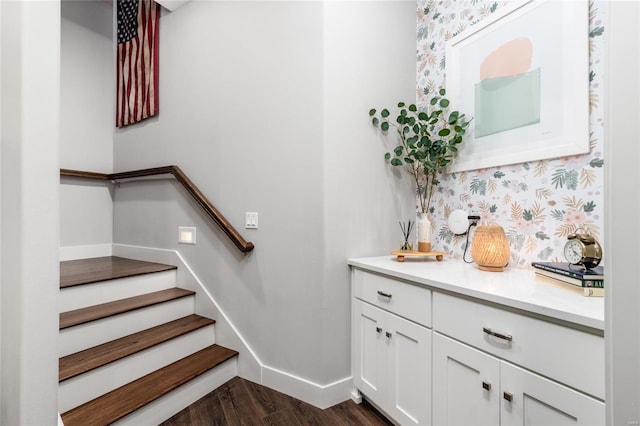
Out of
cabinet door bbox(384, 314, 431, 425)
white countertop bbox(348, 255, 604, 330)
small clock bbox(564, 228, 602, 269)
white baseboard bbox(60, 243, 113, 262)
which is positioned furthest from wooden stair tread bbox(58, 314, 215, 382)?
small clock bbox(564, 228, 602, 269)

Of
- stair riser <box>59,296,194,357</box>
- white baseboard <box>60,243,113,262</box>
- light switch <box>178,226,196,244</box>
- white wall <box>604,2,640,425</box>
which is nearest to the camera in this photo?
white wall <box>604,2,640,425</box>

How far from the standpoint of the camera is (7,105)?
0.95 metres

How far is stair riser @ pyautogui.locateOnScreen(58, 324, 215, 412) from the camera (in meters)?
1.45

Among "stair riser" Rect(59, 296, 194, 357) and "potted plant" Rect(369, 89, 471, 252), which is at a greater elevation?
"potted plant" Rect(369, 89, 471, 252)

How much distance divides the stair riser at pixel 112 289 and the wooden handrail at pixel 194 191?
2.26ft

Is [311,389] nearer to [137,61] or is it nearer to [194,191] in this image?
[194,191]

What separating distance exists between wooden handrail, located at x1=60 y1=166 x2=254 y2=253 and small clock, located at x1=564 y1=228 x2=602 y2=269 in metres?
1.68

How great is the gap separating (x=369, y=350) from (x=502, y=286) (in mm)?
826

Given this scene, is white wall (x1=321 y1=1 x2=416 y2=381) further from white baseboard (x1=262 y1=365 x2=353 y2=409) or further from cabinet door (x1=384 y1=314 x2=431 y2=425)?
cabinet door (x1=384 y1=314 x2=431 y2=425)

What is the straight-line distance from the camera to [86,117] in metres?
3.13

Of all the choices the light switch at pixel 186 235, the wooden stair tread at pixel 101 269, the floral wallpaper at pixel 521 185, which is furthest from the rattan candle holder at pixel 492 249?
the wooden stair tread at pixel 101 269

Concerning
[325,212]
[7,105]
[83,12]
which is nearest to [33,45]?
[7,105]

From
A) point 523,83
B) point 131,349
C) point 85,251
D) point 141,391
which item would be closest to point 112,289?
point 131,349

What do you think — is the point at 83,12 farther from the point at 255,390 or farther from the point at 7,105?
the point at 255,390
